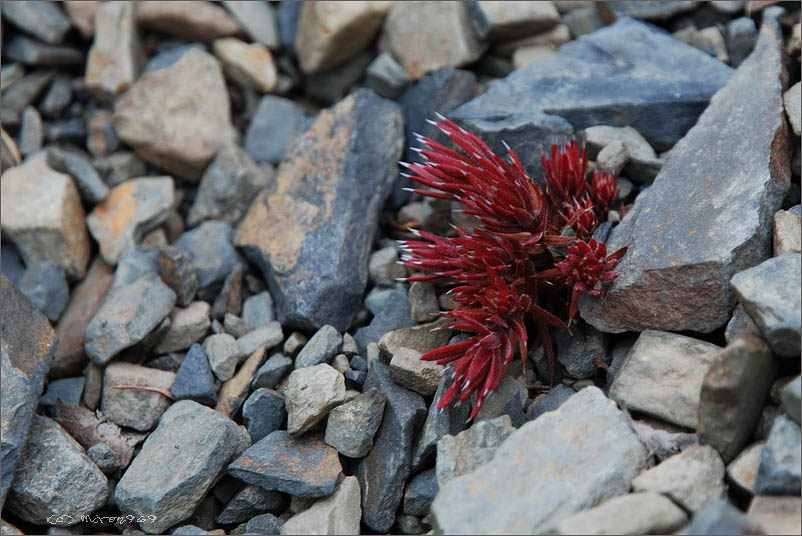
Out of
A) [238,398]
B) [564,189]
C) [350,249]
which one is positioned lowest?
[238,398]

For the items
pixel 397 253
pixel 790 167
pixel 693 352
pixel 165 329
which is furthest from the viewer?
pixel 397 253

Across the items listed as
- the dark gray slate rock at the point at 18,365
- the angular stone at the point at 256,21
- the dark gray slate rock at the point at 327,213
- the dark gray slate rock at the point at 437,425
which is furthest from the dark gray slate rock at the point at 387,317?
the angular stone at the point at 256,21

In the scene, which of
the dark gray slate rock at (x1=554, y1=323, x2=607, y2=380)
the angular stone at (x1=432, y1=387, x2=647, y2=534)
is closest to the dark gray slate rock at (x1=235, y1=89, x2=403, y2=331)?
the dark gray slate rock at (x1=554, y1=323, x2=607, y2=380)

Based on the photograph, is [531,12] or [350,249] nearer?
[350,249]

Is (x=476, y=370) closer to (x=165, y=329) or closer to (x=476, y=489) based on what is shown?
(x=476, y=489)

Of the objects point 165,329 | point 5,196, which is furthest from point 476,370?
point 5,196

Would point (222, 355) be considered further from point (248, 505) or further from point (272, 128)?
point (272, 128)

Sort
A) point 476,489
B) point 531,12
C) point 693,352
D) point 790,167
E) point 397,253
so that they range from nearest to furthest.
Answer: point 476,489 < point 693,352 < point 790,167 < point 397,253 < point 531,12
